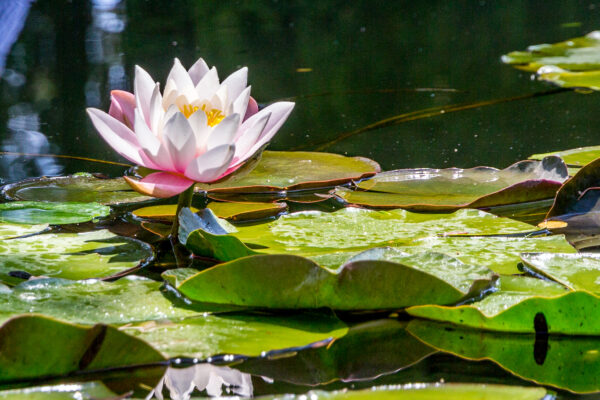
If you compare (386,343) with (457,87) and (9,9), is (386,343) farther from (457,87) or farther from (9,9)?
(9,9)

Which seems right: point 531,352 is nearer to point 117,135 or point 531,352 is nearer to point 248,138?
point 248,138

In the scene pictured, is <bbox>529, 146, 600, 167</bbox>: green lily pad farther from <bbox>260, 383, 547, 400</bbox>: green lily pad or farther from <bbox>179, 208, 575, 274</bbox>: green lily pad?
<bbox>260, 383, 547, 400</bbox>: green lily pad

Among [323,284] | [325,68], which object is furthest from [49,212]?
[325,68]

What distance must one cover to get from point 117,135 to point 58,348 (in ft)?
1.35

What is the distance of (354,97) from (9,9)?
8.88 feet

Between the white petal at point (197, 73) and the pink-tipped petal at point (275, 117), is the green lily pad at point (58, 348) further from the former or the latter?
the white petal at point (197, 73)

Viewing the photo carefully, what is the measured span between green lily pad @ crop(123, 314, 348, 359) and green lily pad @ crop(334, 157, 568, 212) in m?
0.47

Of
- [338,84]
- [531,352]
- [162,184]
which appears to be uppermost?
[338,84]

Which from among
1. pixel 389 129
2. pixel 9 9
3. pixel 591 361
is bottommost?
pixel 591 361

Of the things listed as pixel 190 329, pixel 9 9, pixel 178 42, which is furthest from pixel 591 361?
pixel 9 9

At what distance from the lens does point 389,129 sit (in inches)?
69.9

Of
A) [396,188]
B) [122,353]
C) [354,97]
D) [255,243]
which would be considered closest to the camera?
[122,353]

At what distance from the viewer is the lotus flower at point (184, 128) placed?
0.87 m

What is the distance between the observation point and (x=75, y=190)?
4.21 feet
